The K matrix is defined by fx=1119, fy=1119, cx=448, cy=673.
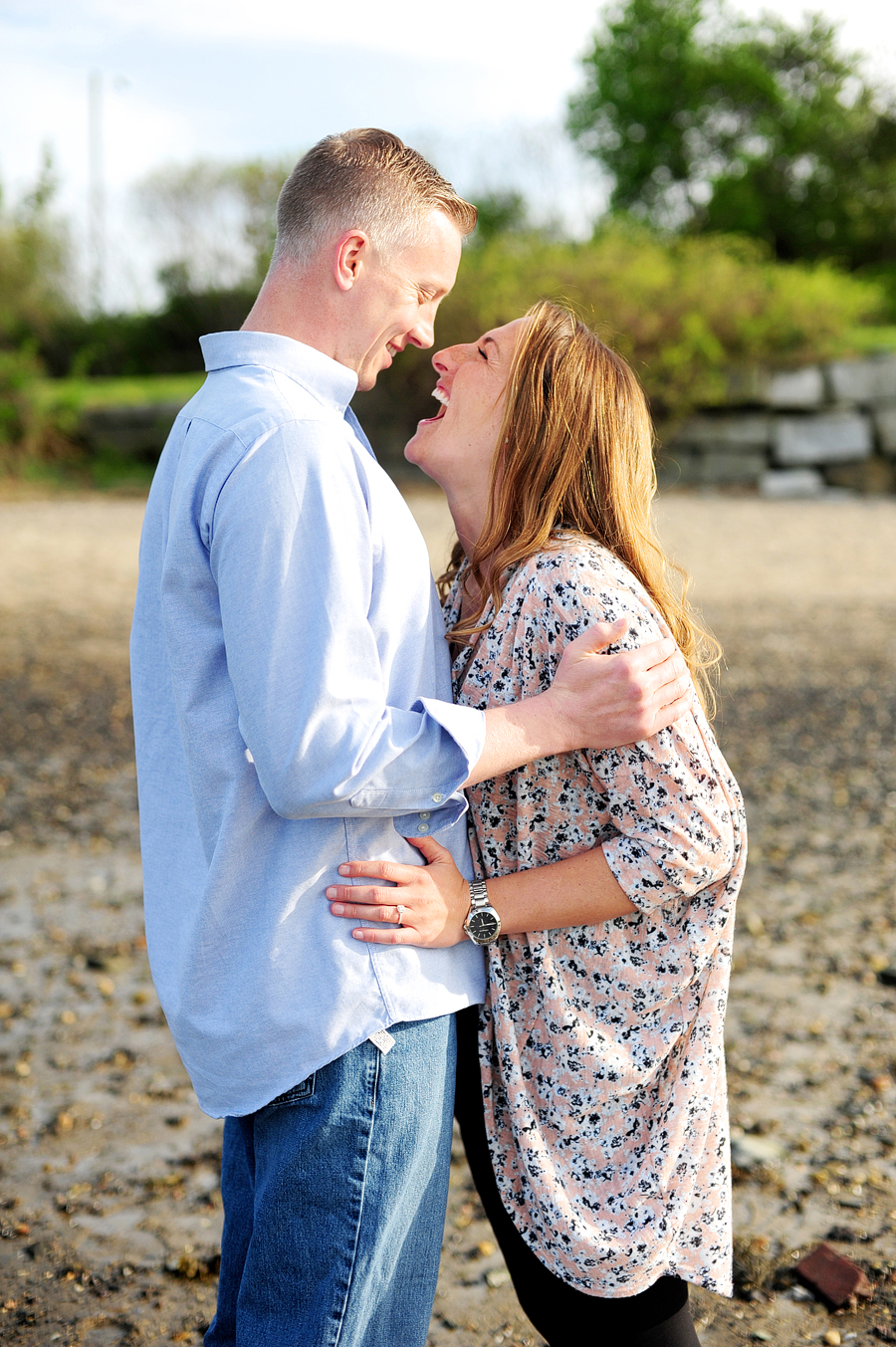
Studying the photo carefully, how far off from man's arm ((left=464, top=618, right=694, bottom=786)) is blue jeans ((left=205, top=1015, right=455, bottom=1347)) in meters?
0.41

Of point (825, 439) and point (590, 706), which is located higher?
point (590, 706)

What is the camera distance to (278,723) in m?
1.27

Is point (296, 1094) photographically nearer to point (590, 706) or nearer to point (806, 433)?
point (590, 706)

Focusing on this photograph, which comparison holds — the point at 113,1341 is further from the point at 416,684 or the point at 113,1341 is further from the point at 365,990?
the point at 416,684

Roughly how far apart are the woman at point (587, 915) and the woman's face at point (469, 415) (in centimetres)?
1

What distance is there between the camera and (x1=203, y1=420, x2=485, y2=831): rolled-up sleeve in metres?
1.27

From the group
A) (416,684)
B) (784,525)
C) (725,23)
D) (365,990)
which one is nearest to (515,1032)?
(365,990)

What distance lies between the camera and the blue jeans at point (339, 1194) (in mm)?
1402

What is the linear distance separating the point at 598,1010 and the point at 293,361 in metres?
1.01

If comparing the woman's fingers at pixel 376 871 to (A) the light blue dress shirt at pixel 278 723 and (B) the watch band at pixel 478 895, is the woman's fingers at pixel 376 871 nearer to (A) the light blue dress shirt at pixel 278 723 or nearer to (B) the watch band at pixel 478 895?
(A) the light blue dress shirt at pixel 278 723

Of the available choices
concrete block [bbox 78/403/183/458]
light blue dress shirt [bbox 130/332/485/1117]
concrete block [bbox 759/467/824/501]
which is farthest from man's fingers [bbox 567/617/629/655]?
concrete block [bbox 78/403/183/458]

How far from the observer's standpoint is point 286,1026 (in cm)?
138

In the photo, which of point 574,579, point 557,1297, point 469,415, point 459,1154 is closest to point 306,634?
point 574,579

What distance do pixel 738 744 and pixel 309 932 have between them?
523cm
